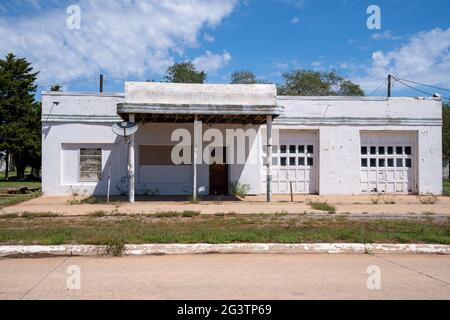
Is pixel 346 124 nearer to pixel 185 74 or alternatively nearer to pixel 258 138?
pixel 258 138

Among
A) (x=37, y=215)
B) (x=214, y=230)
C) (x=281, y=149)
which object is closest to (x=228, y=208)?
(x=214, y=230)

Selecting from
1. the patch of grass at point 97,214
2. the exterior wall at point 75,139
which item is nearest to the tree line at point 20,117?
the exterior wall at point 75,139

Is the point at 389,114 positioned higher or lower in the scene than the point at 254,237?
higher

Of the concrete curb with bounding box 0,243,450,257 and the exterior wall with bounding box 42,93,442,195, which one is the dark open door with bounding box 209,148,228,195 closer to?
the exterior wall with bounding box 42,93,442,195

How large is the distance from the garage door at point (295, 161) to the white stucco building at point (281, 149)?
0.04 metres

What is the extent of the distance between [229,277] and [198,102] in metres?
11.4

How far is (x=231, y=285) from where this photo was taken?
20.0 feet

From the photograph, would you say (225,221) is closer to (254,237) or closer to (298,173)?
(254,237)

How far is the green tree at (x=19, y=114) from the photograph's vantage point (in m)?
35.6

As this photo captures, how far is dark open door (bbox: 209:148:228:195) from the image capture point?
65.3ft

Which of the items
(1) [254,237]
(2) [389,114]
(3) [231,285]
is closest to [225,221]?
(1) [254,237]

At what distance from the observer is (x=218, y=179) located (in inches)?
786

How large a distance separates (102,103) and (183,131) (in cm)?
355
